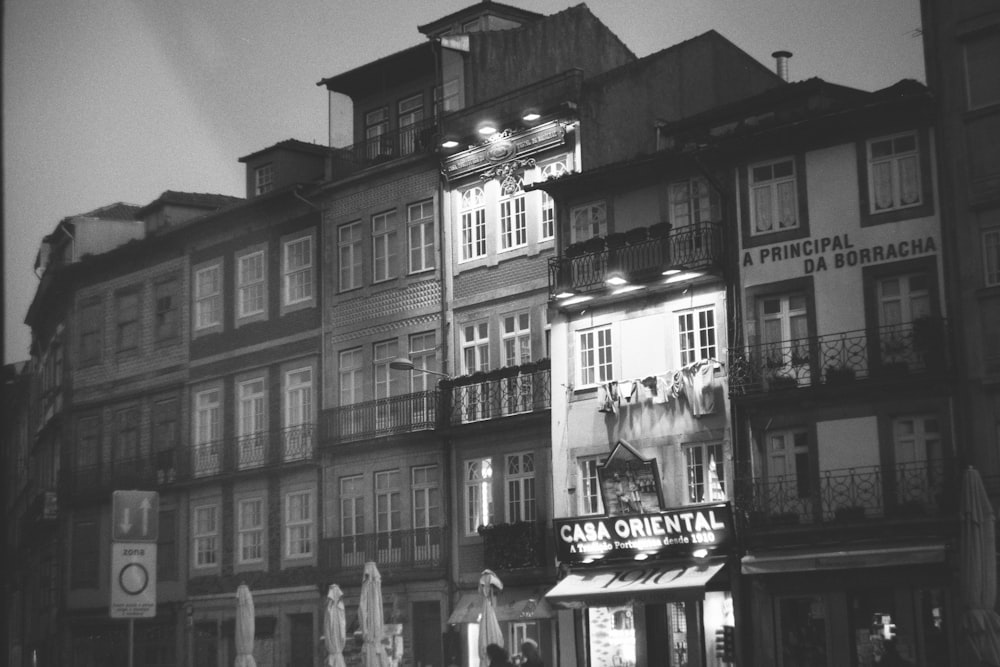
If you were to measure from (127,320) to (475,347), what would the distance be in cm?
1769

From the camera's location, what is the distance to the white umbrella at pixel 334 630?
3164 centimetres

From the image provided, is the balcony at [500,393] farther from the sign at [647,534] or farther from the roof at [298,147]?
the roof at [298,147]

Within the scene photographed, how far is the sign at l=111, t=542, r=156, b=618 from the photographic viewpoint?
15664 mm

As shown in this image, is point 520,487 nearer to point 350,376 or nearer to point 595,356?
point 595,356

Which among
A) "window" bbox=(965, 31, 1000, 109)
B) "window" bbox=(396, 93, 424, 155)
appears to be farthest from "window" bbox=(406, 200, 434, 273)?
"window" bbox=(965, 31, 1000, 109)

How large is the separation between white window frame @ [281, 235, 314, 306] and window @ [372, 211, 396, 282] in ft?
9.28

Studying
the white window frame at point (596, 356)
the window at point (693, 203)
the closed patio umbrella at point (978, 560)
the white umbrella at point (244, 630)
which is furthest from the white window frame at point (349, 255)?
the closed patio umbrella at point (978, 560)

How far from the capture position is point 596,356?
33594mm

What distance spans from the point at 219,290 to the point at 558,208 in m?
15.1

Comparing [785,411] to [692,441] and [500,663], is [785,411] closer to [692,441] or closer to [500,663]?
[692,441]

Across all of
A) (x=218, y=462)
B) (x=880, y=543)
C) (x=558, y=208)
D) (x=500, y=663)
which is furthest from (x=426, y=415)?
(x=500, y=663)

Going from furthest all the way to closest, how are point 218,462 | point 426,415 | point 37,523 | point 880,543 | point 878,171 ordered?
point 37,523 → point 218,462 → point 426,415 → point 878,171 → point 880,543

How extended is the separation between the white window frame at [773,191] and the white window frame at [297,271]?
608 inches

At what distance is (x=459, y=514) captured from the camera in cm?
3625
